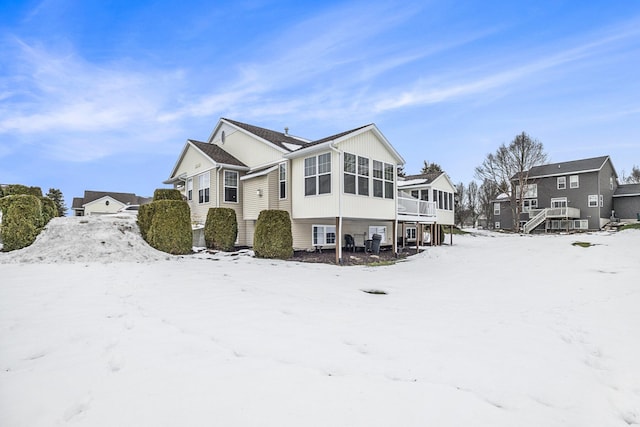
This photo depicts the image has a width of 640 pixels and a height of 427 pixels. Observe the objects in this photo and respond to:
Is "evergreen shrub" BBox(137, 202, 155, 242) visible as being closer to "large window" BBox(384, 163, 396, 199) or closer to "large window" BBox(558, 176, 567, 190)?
"large window" BBox(384, 163, 396, 199)

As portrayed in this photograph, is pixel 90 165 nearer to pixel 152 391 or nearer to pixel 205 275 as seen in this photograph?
pixel 205 275

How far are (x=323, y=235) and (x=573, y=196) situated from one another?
3096 cm

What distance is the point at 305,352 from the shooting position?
150 inches

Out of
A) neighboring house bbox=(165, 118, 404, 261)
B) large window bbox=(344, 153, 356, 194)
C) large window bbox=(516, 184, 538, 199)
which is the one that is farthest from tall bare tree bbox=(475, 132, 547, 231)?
large window bbox=(344, 153, 356, 194)

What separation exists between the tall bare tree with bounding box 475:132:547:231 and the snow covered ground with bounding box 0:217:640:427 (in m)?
30.2

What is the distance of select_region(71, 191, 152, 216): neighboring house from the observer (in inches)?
1845

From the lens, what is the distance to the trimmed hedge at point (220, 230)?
14.6 m

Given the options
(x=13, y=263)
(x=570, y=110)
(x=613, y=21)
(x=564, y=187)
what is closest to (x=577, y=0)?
A: (x=613, y=21)

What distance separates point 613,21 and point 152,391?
648 inches

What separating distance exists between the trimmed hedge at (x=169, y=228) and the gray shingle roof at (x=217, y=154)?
416 centimetres

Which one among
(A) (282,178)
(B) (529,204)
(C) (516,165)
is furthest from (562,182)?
(A) (282,178)

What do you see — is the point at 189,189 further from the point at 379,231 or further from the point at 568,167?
the point at 568,167

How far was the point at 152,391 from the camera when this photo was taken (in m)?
2.74

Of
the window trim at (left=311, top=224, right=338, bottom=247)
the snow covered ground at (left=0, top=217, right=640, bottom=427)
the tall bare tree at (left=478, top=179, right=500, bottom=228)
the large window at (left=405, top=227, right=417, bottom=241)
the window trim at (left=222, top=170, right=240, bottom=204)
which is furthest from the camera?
the tall bare tree at (left=478, top=179, right=500, bottom=228)
